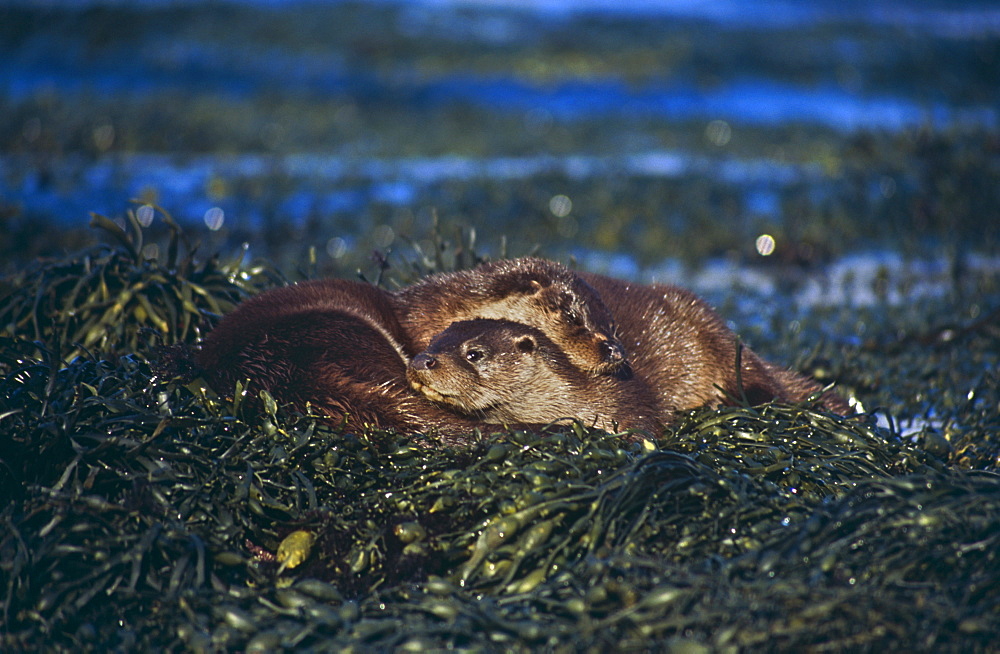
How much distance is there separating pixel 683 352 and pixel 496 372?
924 millimetres

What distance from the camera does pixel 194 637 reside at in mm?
2359

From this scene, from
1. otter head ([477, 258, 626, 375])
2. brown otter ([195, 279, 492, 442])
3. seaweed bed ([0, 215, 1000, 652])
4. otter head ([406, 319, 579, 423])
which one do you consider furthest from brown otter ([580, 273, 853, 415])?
brown otter ([195, 279, 492, 442])

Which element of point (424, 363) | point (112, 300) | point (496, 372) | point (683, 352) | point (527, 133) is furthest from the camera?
point (527, 133)

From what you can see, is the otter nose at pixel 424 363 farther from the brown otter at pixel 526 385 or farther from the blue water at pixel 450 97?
the blue water at pixel 450 97

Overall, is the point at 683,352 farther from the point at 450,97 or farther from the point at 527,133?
the point at 450,97

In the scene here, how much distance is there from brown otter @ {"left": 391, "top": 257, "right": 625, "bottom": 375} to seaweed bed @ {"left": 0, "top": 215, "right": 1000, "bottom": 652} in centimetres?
33

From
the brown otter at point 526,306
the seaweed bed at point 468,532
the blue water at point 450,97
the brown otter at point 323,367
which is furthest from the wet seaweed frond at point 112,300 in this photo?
the blue water at point 450,97

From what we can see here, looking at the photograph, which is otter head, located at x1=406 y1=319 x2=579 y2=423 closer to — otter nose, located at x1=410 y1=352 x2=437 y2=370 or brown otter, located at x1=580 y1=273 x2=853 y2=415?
otter nose, located at x1=410 y1=352 x2=437 y2=370

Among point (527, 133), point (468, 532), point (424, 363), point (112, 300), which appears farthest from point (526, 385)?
point (527, 133)

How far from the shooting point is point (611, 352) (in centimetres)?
318

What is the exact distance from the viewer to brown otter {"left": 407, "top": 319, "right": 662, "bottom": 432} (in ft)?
10.4

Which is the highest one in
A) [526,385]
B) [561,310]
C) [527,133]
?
[527,133]

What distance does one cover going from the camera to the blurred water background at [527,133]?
812 centimetres

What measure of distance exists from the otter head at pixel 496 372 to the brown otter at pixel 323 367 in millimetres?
97
